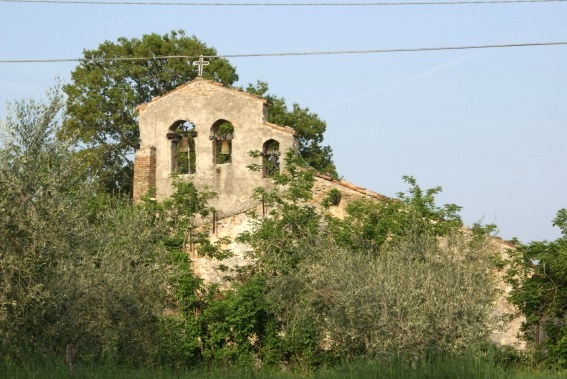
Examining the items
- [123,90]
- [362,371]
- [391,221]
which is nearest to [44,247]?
[362,371]

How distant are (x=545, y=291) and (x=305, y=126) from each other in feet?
70.7

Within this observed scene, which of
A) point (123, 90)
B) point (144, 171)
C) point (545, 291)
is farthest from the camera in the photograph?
point (123, 90)

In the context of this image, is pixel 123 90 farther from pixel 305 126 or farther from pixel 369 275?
pixel 369 275

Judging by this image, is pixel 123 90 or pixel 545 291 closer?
pixel 545 291

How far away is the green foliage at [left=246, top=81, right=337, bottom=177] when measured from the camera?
1672 inches

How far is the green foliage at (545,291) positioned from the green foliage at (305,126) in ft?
63.4

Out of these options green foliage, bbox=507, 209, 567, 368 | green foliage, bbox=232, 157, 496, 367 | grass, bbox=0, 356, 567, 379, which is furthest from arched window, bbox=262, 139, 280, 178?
grass, bbox=0, 356, 567, 379

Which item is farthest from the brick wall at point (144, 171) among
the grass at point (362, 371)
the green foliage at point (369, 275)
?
the grass at point (362, 371)

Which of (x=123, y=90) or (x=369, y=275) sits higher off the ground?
(x=123, y=90)

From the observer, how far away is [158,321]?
24.0 m

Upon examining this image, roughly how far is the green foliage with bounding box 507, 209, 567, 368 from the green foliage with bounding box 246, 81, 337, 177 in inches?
761

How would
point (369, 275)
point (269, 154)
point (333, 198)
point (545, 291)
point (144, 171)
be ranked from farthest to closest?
point (144, 171) < point (269, 154) < point (333, 198) < point (545, 291) < point (369, 275)

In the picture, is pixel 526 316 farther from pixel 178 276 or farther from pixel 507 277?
pixel 178 276

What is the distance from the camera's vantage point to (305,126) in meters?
43.3
